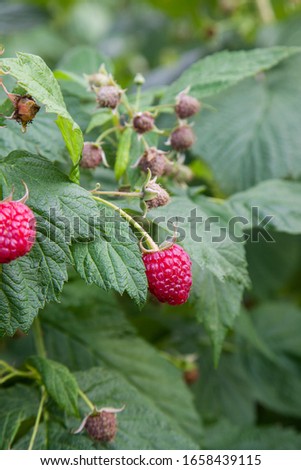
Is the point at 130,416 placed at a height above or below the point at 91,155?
below

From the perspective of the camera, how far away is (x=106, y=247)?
3.45 ft

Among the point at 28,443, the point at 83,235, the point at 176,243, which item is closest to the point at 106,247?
the point at 83,235

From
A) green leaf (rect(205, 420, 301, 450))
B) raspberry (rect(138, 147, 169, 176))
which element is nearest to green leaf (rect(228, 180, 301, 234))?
raspberry (rect(138, 147, 169, 176))

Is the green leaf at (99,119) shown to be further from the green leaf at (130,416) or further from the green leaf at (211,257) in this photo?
the green leaf at (130,416)

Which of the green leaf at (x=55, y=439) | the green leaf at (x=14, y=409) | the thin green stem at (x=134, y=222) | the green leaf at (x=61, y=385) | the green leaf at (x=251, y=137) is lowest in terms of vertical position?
the green leaf at (x=55, y=439)

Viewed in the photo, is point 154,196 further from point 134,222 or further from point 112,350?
point 112,350

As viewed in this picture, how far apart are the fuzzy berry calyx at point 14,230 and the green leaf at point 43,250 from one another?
0.19ft

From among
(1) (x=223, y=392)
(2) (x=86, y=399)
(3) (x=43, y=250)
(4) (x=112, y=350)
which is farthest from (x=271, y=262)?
(3) (x=43, y=250)

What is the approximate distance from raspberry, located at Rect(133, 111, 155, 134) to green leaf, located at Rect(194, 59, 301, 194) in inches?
23.3

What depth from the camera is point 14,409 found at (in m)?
1.30

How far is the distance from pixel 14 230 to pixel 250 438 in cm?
118

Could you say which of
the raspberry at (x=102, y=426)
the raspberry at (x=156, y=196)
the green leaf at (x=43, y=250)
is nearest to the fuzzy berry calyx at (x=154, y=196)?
the raspberry at (x=156, y=196)

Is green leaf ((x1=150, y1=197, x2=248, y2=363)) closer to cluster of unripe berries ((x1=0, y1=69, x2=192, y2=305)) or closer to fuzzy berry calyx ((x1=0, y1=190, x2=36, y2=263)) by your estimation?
cluster of unripe berries ((x1=0, y1=69, x2=192, y2=305))

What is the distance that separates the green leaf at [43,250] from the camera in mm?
1021
